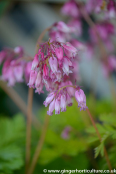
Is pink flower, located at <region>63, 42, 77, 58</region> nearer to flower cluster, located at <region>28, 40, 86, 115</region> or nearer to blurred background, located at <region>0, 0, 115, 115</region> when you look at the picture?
flower cluster, located at <region>28, 40, 86, 115</region>

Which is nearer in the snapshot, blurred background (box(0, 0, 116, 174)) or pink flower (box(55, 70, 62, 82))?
pink flower (box(55, 70, 62, 82))

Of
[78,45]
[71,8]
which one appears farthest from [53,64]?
[71,8]

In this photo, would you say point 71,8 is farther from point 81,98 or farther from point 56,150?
point 56,150

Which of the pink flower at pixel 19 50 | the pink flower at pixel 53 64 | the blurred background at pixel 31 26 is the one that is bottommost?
the pink flower at pixel 53 64

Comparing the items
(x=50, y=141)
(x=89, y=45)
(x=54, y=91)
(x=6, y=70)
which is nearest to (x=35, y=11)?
(x=89, y=45)

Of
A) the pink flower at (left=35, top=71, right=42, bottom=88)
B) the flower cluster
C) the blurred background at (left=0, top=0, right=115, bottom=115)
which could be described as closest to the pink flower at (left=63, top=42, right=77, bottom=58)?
the flower cluster

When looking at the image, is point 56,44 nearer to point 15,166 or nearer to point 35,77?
point 35,77

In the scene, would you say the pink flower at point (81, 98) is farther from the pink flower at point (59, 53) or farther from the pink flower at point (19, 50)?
the pink flower at point (19, 50)

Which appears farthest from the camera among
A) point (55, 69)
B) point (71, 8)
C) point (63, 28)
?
point (71, 8)

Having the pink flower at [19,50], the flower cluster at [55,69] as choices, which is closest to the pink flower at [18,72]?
the pink flower at [19,50]
